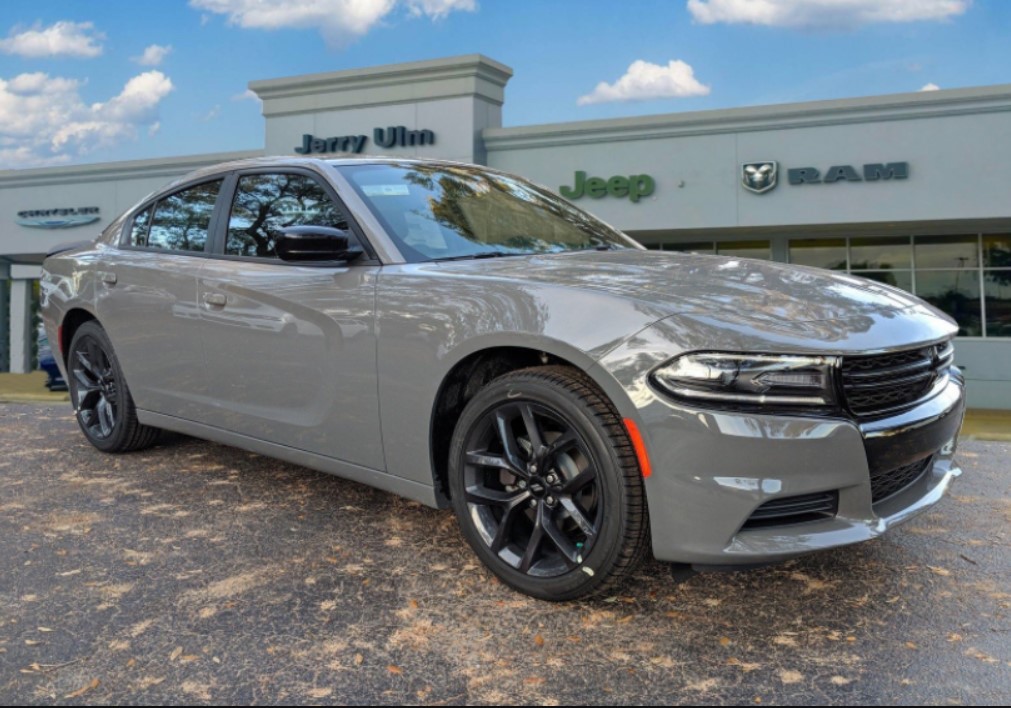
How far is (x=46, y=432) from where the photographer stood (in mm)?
6254

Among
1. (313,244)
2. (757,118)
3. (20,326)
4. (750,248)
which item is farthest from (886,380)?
(20,326)

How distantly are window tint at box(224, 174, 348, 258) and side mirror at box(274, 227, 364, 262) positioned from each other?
0.87ft

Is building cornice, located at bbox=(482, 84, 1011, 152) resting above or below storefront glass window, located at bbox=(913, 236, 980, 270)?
above

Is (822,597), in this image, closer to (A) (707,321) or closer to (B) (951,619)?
(B) (951,619)

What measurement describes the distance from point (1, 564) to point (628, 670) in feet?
8.13

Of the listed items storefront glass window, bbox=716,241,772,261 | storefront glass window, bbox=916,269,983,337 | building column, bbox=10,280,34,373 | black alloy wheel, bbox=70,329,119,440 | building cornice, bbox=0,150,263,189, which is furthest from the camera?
building column, bbox=10,280,34,373

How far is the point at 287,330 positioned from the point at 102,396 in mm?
2128

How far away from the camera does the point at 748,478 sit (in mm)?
2609

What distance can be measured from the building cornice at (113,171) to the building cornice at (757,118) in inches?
346

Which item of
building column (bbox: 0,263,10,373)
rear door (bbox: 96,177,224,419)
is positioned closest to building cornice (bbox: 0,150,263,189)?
building column (bbox: 0,263,10,373)

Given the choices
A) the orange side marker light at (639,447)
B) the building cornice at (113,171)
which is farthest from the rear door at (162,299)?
the building cornice at (113,171)

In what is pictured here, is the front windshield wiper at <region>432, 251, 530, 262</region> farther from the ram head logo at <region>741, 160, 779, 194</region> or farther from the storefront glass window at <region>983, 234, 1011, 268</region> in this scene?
the storefront glass window at <region>983, 234, 1011, 268</region>

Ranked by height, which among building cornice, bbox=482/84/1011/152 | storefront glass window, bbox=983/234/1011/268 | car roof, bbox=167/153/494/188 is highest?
building cornice, bbox=482/84/1011/152

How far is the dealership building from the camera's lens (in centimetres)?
2048
